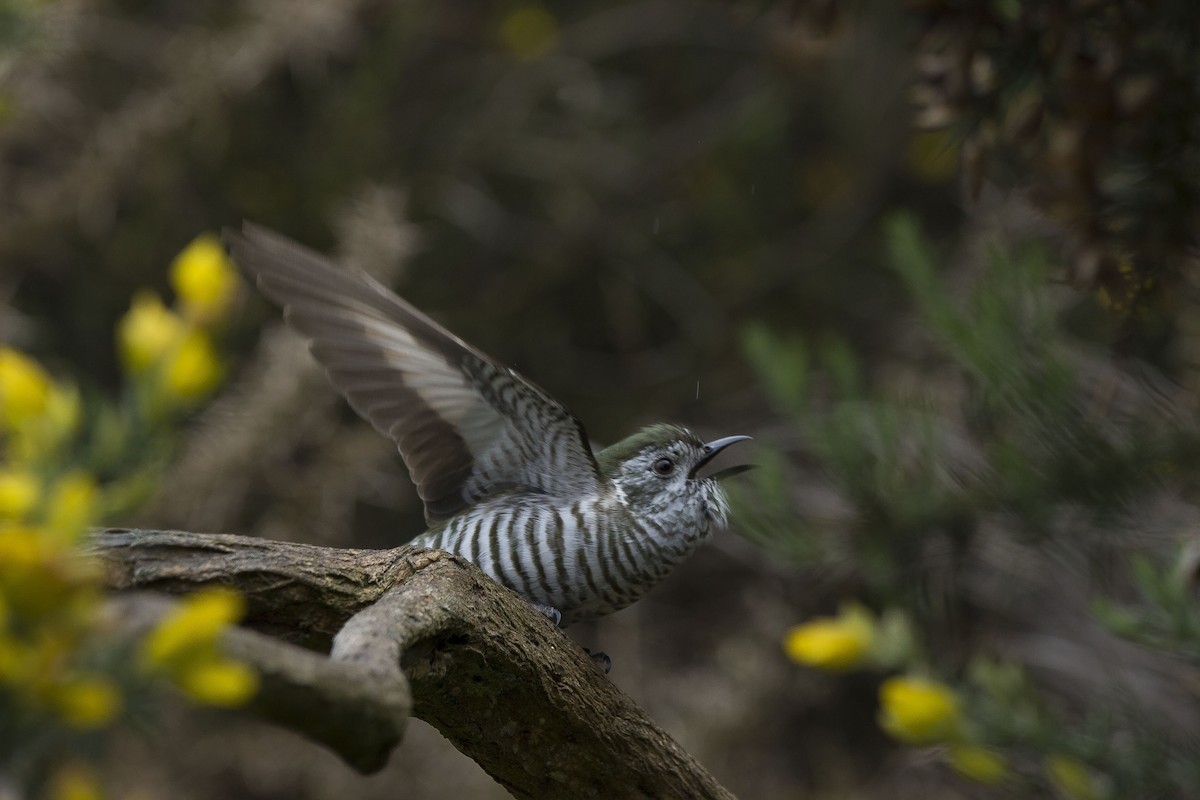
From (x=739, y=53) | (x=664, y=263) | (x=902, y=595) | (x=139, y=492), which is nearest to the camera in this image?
(x=139, y=492)

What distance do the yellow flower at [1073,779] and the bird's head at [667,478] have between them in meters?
0.97

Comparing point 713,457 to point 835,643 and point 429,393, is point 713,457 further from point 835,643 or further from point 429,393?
point 429,393

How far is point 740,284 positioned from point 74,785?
4364mm

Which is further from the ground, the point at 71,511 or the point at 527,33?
the point at 71,511

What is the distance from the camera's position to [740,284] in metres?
5.20

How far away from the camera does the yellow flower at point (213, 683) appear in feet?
3.39

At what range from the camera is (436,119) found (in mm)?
5402

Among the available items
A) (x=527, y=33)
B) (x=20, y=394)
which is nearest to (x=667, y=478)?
(x=20, y=394)

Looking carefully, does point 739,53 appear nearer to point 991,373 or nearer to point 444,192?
point 444,192

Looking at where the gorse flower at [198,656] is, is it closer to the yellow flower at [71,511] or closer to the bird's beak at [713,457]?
the yellow flower at [71,511]

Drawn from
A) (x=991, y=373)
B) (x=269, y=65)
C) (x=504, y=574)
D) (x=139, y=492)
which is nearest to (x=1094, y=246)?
(x=991, y=373)

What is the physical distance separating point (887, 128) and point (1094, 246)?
10.5ft

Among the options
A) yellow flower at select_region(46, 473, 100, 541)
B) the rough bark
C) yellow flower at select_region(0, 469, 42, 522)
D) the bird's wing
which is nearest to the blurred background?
the bird's wing

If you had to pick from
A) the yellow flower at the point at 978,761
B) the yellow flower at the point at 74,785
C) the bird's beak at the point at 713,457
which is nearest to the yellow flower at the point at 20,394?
the yellow flower at the point at 74,785
